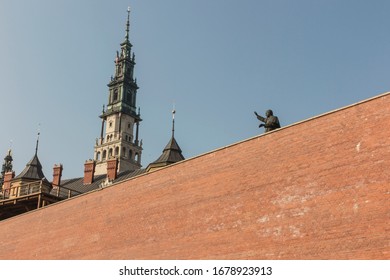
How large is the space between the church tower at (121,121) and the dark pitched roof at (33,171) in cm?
3242

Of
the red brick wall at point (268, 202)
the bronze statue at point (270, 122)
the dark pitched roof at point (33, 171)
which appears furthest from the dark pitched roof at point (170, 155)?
the bronze statue at point (270, 122)

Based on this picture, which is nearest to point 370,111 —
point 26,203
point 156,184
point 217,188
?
point 217,188

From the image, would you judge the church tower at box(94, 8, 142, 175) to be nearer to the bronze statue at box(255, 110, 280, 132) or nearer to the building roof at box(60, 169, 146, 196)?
the building roof at box(60, 169, 146, 196)

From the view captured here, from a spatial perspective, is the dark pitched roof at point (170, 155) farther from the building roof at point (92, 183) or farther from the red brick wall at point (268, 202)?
the red brick wall at point (268, 202)

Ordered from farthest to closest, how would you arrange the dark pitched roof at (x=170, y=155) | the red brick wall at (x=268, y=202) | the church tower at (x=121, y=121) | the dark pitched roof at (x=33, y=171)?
the church tower at (x=121, y=121) → the dark pitched roof at (x=33, y=171) → the dark pitched roof at (x=170, y=155) → the red brick wall at (x=268, y=202)

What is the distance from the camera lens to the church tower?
276ft

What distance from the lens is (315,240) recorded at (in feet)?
52.6

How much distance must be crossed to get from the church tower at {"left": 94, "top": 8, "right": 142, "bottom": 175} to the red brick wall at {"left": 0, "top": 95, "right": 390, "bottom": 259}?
193 ft

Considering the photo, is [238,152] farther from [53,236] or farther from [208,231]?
[53,236]

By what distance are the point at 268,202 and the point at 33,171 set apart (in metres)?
35.7

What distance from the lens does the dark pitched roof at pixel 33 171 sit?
48594mm

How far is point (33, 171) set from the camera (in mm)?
49219

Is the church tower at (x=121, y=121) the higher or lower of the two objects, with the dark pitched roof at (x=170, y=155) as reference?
higher

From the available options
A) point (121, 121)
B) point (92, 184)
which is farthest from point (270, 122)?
point (121, 121)
